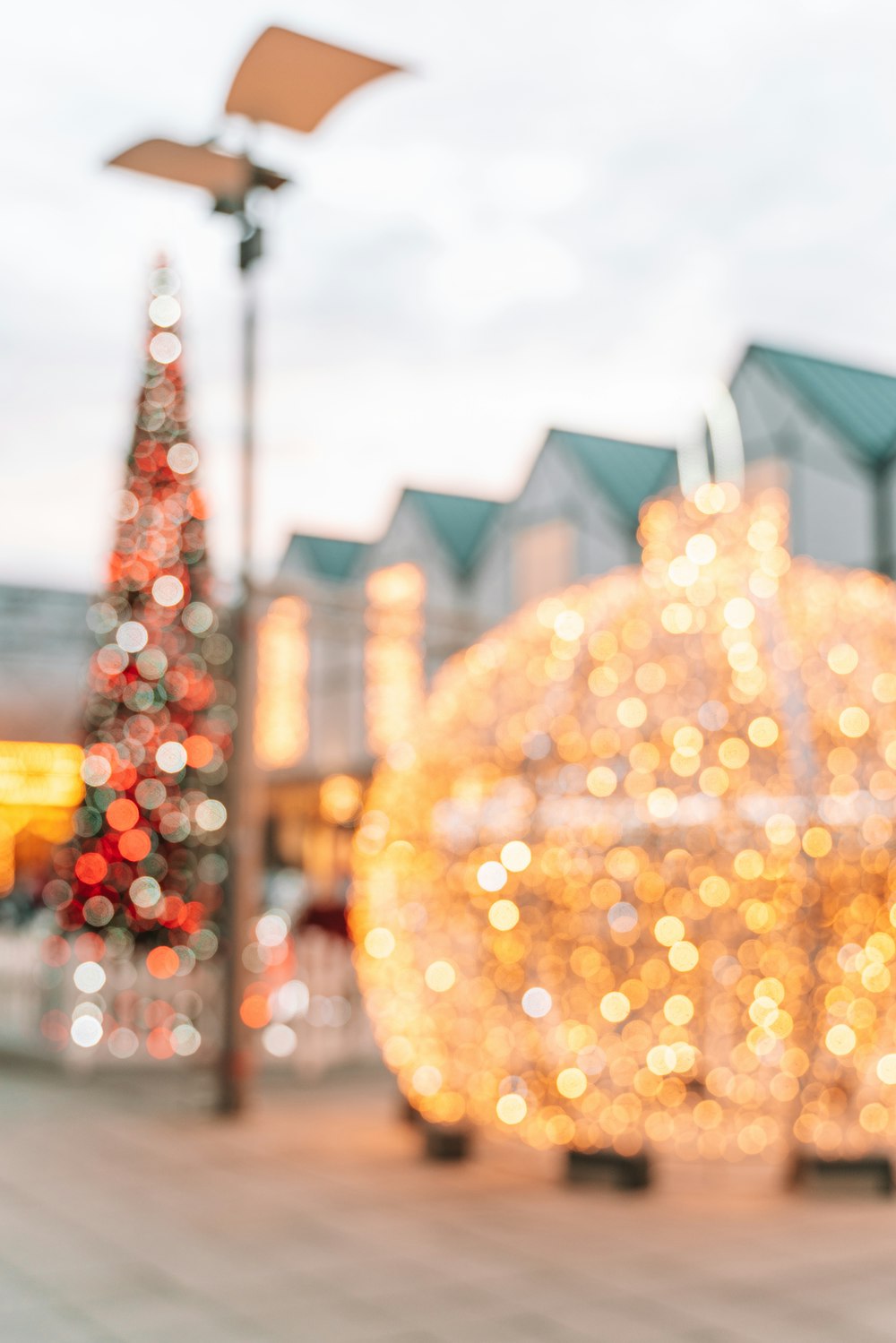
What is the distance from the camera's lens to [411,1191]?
6.50 metres

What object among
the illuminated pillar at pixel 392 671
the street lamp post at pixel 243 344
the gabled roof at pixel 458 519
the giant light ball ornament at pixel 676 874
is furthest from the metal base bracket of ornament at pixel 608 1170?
the gabled roof at pixel 458 519

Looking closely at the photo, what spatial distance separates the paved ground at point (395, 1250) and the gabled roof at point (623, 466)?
12.5 metres

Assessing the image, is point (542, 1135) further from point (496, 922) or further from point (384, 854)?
point (384, 854)

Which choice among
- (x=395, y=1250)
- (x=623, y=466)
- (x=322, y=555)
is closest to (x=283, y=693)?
(x=322, y=555)

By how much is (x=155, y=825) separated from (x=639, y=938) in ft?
19.1

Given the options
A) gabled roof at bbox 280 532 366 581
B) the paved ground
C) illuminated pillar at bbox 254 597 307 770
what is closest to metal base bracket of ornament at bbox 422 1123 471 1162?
the paved ground

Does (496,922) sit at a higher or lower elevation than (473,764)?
lower

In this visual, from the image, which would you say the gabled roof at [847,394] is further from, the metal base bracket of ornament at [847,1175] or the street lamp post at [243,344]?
the metal base bracket of ornament at [847,1175]

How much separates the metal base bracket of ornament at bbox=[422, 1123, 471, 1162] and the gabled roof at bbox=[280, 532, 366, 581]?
65.6 ft

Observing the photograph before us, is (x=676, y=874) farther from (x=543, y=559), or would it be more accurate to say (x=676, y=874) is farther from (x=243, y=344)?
(x=543, y=559)

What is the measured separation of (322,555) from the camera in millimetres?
27234

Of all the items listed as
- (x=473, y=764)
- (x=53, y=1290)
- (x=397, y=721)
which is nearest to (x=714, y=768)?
(x=473, y=764)

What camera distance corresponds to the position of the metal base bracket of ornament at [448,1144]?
709 cm

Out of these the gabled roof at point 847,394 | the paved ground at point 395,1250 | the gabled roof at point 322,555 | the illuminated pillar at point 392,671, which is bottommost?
the paved ground at point 395,1250
